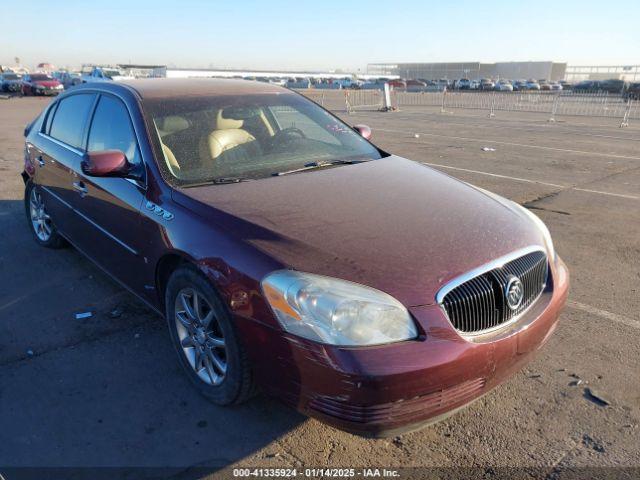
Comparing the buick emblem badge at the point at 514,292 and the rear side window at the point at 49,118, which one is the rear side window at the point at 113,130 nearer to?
the rear side window at the point at 49,118

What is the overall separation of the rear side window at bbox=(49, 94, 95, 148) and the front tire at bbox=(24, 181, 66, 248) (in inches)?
32.6

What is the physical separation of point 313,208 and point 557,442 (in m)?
1.71

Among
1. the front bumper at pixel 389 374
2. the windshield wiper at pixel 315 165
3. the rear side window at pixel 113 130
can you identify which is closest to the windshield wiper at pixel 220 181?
the windshield wiper at pixel 315 165

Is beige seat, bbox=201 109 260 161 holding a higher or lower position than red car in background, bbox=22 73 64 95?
higher

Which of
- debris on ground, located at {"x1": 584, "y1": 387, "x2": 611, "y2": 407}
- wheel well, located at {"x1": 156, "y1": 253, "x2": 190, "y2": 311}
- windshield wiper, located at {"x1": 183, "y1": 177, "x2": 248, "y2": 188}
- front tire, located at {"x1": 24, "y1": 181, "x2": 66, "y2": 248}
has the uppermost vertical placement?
windshield wiper, located at {"x1": 183, "y1": 177, "x2": 248, "y2": 188}

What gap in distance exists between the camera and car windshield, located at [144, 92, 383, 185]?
10.6 ft

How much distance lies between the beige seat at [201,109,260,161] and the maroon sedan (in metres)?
0.01

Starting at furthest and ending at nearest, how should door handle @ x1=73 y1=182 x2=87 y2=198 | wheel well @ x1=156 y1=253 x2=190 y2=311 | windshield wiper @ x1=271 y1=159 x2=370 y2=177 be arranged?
door handle @ x1=73 y1=182 x2=87 y2=198
windshield wiper @ x1=271 y1=159 x2=370 y2=177
wheel well @ x1=156 y1=253 x2=190 y2=311

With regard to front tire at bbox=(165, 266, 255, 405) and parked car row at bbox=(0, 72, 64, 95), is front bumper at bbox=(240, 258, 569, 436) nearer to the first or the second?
front tire at bbox=(165, 266, 255, 405)

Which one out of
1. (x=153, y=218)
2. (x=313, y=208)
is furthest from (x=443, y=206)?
(x=153, y=218)

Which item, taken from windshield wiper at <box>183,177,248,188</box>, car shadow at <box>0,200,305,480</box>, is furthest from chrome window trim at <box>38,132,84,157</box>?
windshield wiper at <box>183,177,248,188</box>

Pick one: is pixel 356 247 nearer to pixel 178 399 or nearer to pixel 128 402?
pixel 178 399

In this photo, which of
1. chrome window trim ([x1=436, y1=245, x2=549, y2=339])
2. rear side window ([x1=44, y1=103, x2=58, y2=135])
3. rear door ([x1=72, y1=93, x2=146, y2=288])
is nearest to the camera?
chrome window trim ([x1=436, y1=245, x2=549, y2=339])

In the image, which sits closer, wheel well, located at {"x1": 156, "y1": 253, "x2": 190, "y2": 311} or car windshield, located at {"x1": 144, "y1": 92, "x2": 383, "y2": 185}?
wheel well, located at {"x1": 156, "y1": 253, "x2": 190, "y2": 311}
